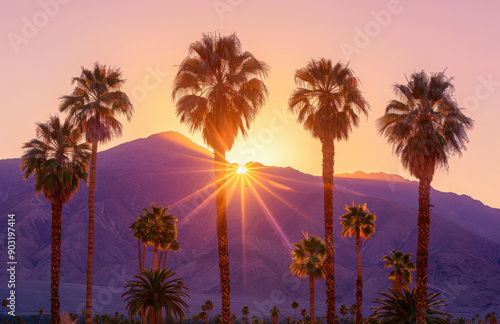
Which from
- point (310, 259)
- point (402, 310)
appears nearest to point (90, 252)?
point (402, 310)

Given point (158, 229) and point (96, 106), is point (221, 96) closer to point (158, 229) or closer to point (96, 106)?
point (96, 106)

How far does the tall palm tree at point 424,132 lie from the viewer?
35.1m

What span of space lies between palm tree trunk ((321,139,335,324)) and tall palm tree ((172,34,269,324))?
26.6 ft

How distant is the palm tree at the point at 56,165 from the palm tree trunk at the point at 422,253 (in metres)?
24.4

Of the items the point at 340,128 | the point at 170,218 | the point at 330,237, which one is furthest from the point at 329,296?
the point at 170,218

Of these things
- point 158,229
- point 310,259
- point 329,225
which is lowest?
point 310,259

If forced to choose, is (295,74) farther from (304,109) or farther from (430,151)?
(430,151)

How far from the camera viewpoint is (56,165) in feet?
141

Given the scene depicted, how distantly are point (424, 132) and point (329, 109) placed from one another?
24.2 feet

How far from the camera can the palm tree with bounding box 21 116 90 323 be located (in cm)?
4275

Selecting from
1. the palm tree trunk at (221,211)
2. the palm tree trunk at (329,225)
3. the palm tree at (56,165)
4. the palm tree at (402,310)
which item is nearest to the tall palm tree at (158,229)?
the palm tree at (56,165)

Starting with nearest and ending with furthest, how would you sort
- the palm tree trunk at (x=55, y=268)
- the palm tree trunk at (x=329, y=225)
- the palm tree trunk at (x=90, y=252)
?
the palm tree trunk at (x=90, y=252) < the palm tree trunk at (x=329, y=225) < the palm tree trunk at (x=55, y=268)

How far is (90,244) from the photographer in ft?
128

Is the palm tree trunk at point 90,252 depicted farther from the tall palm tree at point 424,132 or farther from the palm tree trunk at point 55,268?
the tall palm tree at point 424,132
